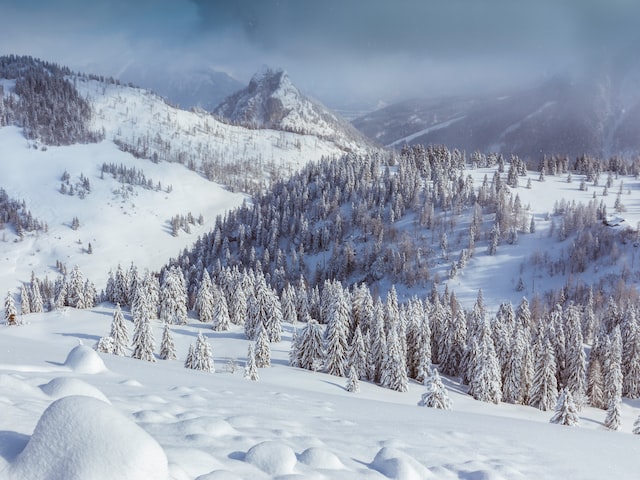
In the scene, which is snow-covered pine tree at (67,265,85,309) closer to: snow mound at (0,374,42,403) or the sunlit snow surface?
the sunlit snow surface

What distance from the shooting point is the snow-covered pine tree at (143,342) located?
51.8 metres

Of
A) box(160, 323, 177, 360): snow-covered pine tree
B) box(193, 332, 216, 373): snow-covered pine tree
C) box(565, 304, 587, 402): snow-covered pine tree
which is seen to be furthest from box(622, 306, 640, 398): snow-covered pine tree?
Answer: box(160, 323, 177, 360): snow-covered pine tree

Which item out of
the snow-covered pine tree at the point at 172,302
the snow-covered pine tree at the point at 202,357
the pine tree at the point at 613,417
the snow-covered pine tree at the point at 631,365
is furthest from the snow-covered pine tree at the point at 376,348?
the snow-covered pine tree at the point at 631,365

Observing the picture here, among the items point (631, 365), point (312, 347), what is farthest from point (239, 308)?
point (631, 365)

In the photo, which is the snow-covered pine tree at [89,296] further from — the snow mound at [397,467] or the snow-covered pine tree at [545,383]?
the snow mound at [397,467]

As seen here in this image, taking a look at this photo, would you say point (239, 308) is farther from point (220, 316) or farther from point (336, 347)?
point (336, 347)

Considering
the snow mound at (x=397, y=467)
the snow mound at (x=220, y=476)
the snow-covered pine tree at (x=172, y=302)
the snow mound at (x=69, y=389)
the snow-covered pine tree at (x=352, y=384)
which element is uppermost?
the snow mound at (x=69, y=389)

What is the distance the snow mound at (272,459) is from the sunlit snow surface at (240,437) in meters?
0.01

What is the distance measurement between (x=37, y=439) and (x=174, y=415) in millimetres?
3882

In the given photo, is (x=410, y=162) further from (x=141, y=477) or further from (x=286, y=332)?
(x=141, y=477)

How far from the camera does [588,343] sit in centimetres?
8731

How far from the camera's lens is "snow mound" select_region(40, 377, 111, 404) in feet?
24.3

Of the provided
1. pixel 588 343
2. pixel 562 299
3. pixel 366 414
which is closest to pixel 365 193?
pixel 562 299

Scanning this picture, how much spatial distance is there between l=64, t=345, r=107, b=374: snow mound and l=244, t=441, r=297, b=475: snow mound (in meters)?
7.95
